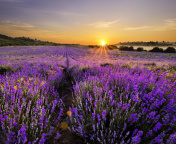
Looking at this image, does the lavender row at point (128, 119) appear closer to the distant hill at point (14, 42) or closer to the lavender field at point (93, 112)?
the lavender field at point (93, 112)

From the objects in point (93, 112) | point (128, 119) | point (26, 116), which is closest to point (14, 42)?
point (26, 116)

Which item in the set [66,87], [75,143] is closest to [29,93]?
[75,143]

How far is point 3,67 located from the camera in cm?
493

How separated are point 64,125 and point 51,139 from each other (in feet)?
1.07

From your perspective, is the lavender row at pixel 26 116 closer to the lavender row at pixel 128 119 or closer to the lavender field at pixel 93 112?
the lavender field at pixel 93 112

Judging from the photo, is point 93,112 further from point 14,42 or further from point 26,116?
point 14,42

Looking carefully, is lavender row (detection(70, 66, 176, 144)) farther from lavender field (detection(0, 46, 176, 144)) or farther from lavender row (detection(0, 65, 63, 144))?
lavender row (detection(0, 65, 63, 144))

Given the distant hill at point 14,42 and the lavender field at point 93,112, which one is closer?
the lavender field at point 93,112

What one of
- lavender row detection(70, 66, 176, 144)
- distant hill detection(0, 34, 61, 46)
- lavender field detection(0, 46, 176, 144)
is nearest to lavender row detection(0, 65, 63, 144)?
lavender field detection(0, 46, 176, 144)

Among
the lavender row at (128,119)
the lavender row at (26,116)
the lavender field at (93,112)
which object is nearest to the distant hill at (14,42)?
the lavender row at (26,116)

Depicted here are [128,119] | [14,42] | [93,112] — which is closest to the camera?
[128,119]

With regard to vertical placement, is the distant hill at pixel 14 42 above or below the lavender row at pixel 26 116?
above

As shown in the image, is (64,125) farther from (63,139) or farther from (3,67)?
(3,67)

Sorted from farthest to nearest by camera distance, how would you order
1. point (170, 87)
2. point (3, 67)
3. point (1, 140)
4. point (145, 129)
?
point (3, 67)
point (170, 87)
point (145, 129)
point (1, 140)
